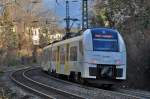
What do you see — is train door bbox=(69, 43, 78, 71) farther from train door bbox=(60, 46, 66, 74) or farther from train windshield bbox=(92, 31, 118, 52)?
train door bbox=(60, 46, 66, 74)

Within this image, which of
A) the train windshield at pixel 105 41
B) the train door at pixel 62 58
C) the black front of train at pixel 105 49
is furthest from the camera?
the train door at pixel 62 58

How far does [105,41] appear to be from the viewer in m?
27.6

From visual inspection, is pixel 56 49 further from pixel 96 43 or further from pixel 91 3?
pixel 91 3

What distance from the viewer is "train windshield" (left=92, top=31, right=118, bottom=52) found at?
90.0ft

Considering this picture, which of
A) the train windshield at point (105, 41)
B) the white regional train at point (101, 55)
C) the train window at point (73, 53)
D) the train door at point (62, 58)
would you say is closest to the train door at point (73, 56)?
the train window at point (73, 53)

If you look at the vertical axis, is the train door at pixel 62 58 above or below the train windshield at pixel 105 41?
below

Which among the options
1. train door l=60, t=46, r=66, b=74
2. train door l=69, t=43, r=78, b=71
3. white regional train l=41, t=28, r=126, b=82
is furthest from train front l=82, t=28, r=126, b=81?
train door l=60, t=46, r=66, b=74

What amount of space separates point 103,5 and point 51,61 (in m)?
8.84

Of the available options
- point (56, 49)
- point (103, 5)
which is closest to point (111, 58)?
point (56, 49)

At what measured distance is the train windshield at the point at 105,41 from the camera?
27422 mm

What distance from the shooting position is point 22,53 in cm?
10538

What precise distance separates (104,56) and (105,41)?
3.48 ft

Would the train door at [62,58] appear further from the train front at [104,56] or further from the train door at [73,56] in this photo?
the train front at [104,56]

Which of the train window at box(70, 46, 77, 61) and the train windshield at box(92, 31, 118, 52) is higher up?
the train windshield at box(92, 31, 118, 52)
